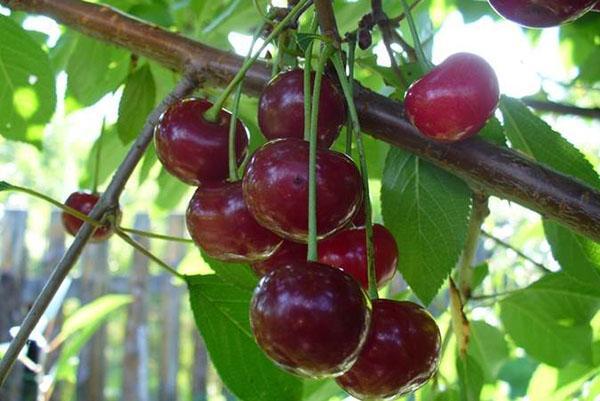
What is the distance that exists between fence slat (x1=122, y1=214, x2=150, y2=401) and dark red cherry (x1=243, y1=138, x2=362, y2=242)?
4846 millimetres

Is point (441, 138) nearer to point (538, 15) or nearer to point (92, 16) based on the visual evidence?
point (538, 15)

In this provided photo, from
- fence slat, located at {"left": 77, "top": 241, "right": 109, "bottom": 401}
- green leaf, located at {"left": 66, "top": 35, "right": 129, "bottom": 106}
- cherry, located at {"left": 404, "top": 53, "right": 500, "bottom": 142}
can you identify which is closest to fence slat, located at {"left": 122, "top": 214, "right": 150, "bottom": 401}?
fence slat, located at {"left": 77, "top": 241, "right": 109, "bottom": 401}

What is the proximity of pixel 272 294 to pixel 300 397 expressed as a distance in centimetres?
49

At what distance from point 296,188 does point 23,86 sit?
890 mm

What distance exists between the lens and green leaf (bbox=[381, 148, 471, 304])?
103 centimetres

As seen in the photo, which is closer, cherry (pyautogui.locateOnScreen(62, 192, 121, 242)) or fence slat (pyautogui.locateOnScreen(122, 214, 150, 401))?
cherry (pyautogui.locateOnScreen(62, 192, 121, 242))

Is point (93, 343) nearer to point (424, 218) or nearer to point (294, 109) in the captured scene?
point (424, 218)

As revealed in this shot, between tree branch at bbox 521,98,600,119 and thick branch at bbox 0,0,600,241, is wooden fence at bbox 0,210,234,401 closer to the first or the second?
tree branch at bbox 521,98,600,119

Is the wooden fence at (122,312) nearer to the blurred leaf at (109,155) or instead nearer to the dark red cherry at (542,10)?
the blurred leaf at (109,155)

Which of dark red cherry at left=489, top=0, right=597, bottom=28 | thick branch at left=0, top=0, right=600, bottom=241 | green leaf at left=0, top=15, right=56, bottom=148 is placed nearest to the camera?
dark red cherry at left=489, top=0, right=597, bottom=28

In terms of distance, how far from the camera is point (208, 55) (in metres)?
1.10

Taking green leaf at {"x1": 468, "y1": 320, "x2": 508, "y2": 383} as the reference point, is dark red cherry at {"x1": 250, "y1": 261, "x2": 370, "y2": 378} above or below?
above

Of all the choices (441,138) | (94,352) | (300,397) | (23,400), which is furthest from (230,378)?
(94,352)

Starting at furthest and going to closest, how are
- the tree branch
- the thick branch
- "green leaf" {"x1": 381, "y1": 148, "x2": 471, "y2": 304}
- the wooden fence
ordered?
the wooden fence → the tree branch → "green leaf" {"x1": 381, "y1": 148, "x2": 471, "y2": 304} → the thick branch
